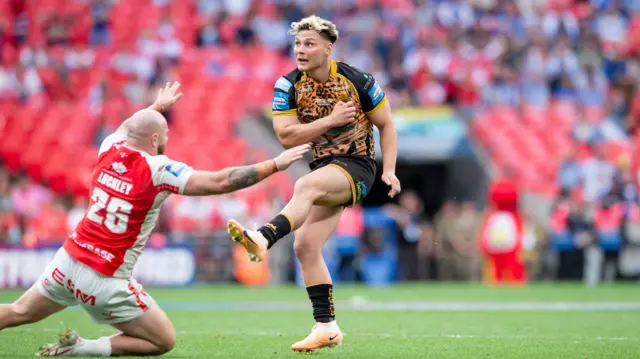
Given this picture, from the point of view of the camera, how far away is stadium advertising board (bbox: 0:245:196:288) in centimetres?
1852

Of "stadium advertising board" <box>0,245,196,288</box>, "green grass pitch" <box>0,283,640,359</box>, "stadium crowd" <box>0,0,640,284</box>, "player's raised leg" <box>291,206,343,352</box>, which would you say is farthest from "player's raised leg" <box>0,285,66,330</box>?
"stadium crowd" <box>0,0,640,284</box>

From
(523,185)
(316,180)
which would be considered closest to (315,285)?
(316,180)

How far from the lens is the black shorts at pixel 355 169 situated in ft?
Result: 26.9

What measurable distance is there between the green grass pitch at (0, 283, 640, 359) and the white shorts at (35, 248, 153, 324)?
1.94 ft

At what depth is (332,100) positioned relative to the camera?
27.5 ft

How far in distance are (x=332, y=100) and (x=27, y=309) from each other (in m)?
2.85

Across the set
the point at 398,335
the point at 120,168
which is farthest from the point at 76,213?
the point at 120,168

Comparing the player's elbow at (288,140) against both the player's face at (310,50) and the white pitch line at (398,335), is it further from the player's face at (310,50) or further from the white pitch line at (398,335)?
the white pitch line at (398,335)

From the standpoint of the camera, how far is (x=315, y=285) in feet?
27.6

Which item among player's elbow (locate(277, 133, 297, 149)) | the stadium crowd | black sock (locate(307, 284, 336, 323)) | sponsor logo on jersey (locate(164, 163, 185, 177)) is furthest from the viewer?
the stadium crowd

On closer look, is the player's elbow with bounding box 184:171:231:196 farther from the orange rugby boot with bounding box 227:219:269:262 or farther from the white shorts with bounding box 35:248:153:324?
the white shorts with bounding box 35:248:153:324

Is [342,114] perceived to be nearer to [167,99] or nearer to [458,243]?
[167,99]

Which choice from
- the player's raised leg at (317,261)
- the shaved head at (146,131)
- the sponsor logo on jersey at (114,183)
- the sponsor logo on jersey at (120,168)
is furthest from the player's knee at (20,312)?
the player's raised leg at (317,261)

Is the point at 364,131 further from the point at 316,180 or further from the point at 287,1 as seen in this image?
the point at 287,1
